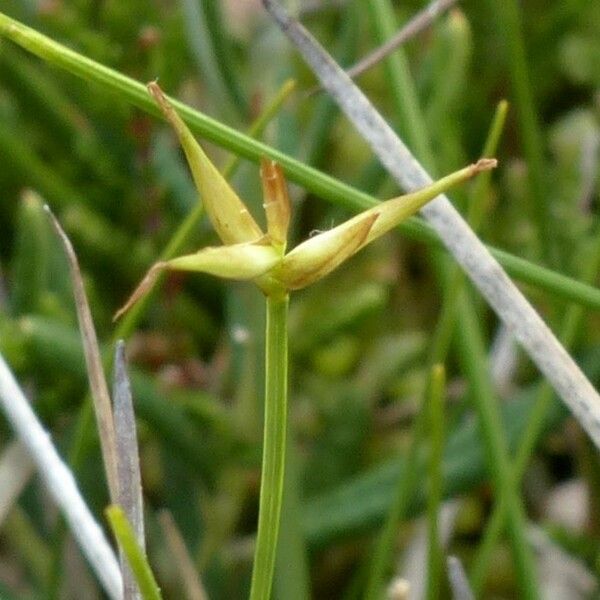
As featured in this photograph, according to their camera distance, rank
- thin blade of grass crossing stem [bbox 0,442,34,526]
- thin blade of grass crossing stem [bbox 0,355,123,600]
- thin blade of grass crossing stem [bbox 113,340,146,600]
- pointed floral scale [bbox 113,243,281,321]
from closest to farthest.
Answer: pointed floral scale [bbox 113,243,281,321] → thin blade of grass crossing stem [bbox 113,340,146,600] → thin blade of grass crossing stem [bbox 0,355,123,600] → thin blade of grass crossing stem [bbox 0,442,34,526]

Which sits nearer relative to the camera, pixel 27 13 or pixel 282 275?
pixel 282 275

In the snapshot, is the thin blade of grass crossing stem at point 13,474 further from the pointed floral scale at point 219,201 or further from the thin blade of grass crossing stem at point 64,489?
the pointed floral scale at point 219,201

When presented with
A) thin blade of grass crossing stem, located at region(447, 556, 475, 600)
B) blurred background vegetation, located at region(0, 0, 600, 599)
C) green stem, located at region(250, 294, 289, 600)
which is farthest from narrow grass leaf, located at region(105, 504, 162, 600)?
blurred background vegetation, located at region(0, 0, 600, 599)

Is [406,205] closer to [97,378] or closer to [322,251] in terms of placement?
[322,251]

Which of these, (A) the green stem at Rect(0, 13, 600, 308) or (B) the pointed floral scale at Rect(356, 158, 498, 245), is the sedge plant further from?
(A) the green stem at Rect(0, 13, 600, 308)

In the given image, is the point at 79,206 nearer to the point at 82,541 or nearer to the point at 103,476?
the point at 103,476

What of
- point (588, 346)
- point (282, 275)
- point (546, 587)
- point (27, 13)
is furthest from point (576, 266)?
point (282, 275)

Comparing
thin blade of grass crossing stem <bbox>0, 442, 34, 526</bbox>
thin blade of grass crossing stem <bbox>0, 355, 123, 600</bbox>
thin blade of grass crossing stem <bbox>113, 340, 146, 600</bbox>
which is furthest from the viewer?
thin blade of grass crossing stem <bbox>0, 442, 34, 526</bbox>

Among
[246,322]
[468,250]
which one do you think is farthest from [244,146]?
[246,322]
